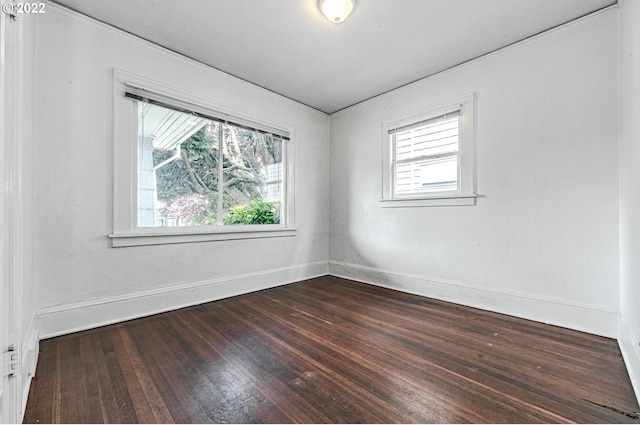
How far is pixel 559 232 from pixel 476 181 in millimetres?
841

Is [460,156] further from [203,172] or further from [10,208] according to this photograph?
[10,208]

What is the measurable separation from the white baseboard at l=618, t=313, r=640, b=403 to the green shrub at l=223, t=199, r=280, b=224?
3.44m

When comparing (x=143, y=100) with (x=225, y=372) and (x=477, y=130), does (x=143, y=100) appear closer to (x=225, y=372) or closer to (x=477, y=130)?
(x=225, y=372)

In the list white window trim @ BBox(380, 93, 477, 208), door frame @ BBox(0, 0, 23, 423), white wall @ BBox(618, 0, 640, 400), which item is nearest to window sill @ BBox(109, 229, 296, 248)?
door frame @ BBox(0, 0, 23, 423)

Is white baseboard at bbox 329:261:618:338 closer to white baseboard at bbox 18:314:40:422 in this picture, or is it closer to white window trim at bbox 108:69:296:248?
white window trim at bbox 108:69:296:248

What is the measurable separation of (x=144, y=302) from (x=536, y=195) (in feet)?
12.5

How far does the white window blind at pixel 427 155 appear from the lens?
318 centimetres

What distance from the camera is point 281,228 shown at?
388cm

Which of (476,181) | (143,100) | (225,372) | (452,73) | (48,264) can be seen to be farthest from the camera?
(452,73)

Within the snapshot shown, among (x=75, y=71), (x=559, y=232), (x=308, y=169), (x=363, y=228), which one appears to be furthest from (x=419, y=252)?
(x=75, y=71)

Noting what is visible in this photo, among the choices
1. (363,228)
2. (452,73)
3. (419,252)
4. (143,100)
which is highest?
(452,73)

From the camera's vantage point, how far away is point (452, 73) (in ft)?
10.4

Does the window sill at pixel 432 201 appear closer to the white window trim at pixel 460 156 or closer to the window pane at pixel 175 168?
the white window trim at pixel 460 156

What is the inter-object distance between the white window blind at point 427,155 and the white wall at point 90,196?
2.36 metres
